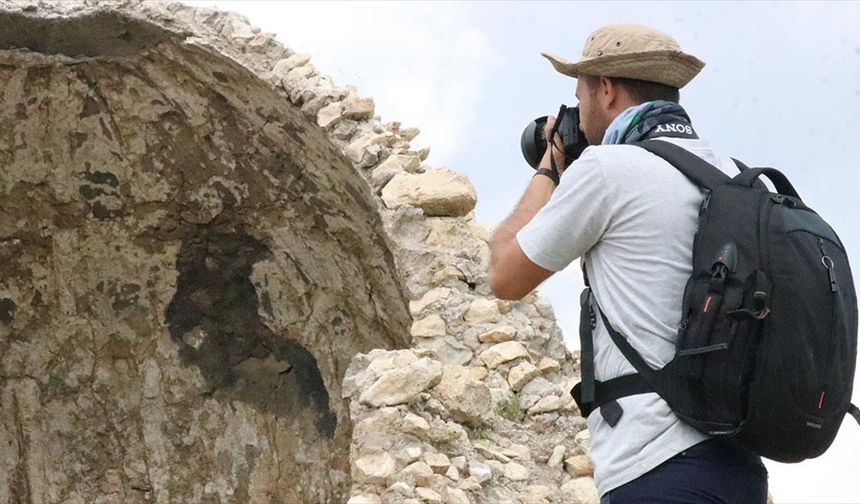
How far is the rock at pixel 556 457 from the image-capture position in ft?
15.7

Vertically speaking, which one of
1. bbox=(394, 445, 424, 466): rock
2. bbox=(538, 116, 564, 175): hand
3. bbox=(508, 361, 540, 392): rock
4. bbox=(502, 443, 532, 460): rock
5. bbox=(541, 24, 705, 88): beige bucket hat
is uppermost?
bbox=(541, 24, 705, 88): beige bucket hat

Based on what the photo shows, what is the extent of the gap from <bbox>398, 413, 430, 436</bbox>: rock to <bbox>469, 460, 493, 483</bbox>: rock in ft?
0.65

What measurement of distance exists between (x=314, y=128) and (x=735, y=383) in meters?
4.16

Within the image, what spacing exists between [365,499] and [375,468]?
152 mm

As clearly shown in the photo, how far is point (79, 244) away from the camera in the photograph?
7156 mm

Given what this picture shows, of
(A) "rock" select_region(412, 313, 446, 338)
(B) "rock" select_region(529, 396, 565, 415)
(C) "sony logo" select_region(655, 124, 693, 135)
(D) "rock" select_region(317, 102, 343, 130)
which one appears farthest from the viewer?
(D) "rock" select_region(317, 102, 343, 130)

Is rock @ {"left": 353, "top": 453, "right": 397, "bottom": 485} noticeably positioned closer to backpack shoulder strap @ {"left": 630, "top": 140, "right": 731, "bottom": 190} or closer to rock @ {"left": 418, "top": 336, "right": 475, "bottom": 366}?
rock @ {"left": 418, "top": 336, "right": 475, "bottom": 366}

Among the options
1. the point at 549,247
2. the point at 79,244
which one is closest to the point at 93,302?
the point at 79,244

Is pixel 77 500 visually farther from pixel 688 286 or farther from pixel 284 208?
pixel 688 286

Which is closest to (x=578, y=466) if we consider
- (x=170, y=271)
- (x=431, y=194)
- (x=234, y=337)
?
(x=431, y=194)

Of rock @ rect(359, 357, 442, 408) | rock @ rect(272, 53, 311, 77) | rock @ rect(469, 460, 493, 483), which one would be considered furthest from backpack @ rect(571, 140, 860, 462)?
rock @ rect(272, 53, 311, 77)

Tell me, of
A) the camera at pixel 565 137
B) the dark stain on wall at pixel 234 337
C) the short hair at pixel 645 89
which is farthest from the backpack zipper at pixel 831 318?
the dark stain on wall at pixel 234 337

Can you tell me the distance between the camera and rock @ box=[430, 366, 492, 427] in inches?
189

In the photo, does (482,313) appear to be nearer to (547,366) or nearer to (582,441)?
(547,366)
